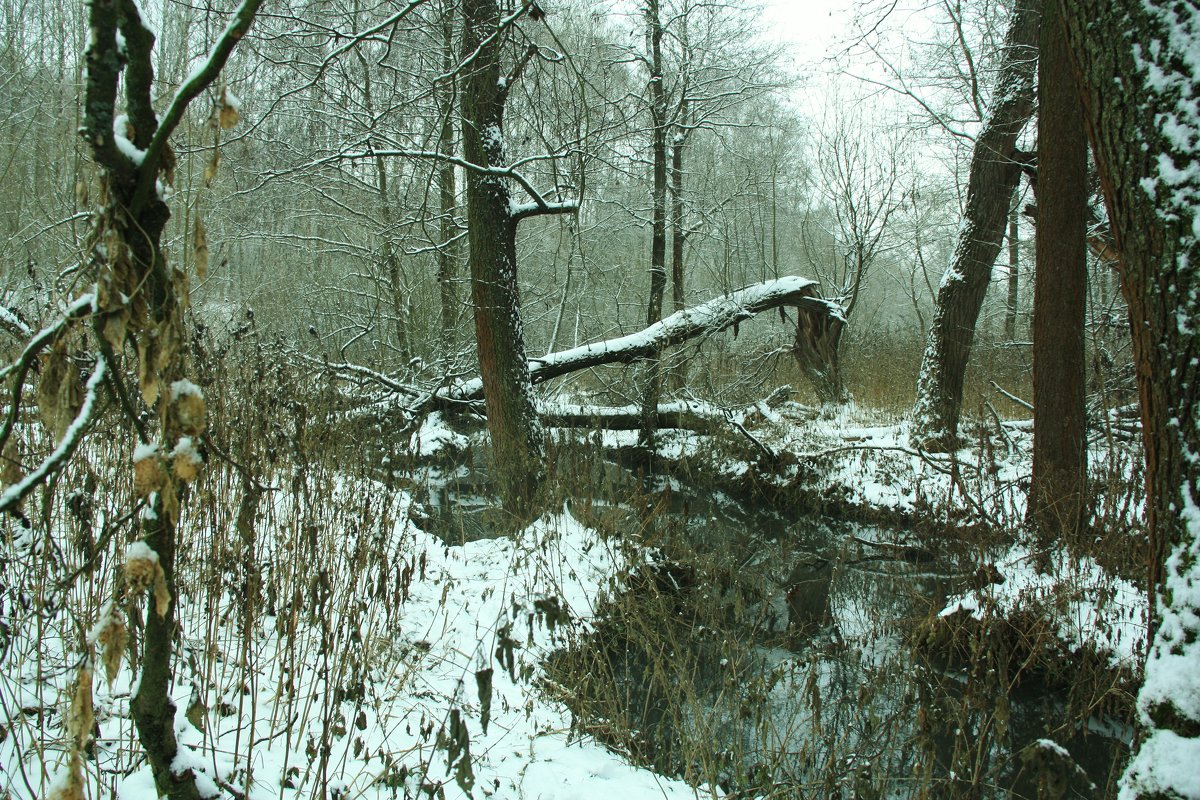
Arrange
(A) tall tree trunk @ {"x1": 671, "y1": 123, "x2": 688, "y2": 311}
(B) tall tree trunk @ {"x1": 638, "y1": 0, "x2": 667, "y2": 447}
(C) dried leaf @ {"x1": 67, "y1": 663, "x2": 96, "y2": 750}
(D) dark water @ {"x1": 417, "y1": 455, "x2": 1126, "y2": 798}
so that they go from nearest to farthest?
(C) dried leaf @ {"x1": 67, "y1": 663, "x2": 96, "y2": 750}, (D) dark water @ {"x1": 417, "y1": 455, "x2": 1126, "y2": 798}, (B) tall tree trunk @ {"x1": 638, "y1": 0, "x2": 667, "y2": 447}, (A) tall tree trunk @ {"x1": 671, "y1": 123, "x2": 688, "y2": 311}

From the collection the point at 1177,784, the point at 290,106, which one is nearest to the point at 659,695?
the point at 1177,784

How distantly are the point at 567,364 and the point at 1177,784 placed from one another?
7.24 metres

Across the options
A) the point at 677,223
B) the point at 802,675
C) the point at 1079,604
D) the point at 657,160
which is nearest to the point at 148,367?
the point at 802,675

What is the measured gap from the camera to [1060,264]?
540cm

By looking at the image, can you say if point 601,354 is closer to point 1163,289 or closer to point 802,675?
point 802,675

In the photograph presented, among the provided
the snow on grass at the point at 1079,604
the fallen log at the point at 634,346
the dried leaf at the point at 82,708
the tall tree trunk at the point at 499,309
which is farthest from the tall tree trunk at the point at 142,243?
the fallen log at the point at 634,346

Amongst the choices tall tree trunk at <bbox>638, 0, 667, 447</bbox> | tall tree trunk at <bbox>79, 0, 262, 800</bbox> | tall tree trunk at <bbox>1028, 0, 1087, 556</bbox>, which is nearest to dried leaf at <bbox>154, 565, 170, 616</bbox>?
tall tree trunk at <bbox>79, 0, 262, 800</bbox>

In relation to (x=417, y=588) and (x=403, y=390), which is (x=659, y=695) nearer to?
(x=417, y=588)

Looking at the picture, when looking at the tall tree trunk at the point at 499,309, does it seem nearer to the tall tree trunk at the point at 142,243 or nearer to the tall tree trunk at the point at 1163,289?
the tall tree trunk at the point at 1163,289

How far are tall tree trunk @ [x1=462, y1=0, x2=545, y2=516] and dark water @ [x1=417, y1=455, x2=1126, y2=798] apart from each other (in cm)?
51

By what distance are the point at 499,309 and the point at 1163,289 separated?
5.34 metres

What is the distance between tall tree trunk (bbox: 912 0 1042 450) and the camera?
24.3 feet

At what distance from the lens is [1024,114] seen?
7.55 meters

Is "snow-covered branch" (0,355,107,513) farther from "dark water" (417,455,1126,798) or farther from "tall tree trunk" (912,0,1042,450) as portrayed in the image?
"tall tree trunk" (912,0,1042,450)
